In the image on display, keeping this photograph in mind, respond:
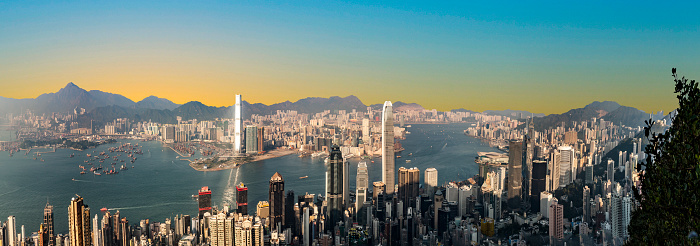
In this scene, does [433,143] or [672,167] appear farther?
[433,143]

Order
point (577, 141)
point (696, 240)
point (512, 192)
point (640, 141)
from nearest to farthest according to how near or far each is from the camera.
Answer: point (696, 240) < point (640, 141) < point (512, 192) < point (577, 141)

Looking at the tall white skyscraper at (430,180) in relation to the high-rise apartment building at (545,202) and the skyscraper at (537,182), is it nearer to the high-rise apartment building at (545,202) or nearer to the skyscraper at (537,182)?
the skyscraper at (537,182)

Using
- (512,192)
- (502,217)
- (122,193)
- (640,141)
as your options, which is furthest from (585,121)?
(122,193)

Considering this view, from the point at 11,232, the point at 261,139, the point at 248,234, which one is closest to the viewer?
the point at 248,234

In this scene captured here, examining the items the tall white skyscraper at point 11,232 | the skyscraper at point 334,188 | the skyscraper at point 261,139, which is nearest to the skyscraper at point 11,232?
the tall white skyscraper at point 11,232

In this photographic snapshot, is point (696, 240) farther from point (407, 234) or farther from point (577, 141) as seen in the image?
point (577, 141)

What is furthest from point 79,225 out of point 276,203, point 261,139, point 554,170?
point 554,170

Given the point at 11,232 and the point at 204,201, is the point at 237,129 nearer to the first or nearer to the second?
the point at 204,201
